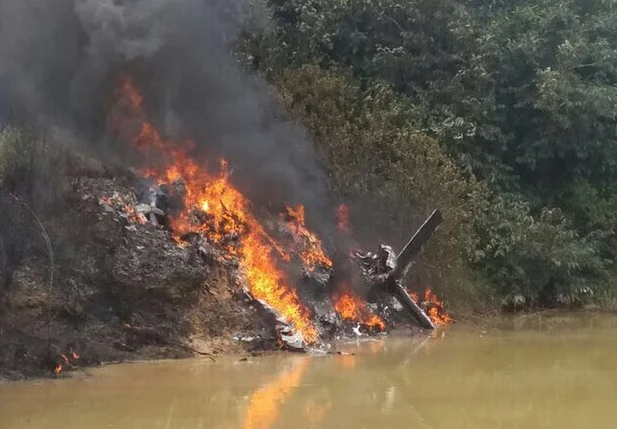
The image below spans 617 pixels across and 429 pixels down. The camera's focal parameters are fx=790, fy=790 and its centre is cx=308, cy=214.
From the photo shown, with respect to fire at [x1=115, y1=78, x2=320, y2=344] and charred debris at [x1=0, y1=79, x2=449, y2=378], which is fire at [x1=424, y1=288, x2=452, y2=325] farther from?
fire at [x1=115, y1=78, x2=320, y2=344]

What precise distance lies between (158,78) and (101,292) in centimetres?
401

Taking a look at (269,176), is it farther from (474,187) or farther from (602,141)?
(602,141)

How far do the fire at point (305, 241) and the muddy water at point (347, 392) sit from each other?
1960 mm

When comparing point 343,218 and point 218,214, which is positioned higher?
point 343,218

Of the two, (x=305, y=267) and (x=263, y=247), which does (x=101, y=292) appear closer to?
(x=263, y=247)

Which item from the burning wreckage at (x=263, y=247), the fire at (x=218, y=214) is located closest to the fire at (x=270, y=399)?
the burning wreckage at (x=263, y=247)

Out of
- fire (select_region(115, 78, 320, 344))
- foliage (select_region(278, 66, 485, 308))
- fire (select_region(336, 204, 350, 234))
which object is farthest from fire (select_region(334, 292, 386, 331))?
foliage (select_region(278, 66, 485, 308))

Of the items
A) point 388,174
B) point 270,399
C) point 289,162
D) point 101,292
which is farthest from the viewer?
point 388,174

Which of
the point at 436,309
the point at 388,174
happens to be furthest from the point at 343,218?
the point at 436,309

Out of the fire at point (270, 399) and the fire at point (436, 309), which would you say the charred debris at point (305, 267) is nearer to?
the fire at point (436, 309)

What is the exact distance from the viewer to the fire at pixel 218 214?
11.6 meters

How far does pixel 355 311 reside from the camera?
12.7 metres

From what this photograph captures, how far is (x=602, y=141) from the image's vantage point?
17.8 meters

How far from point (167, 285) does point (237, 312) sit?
1066 millimetres
